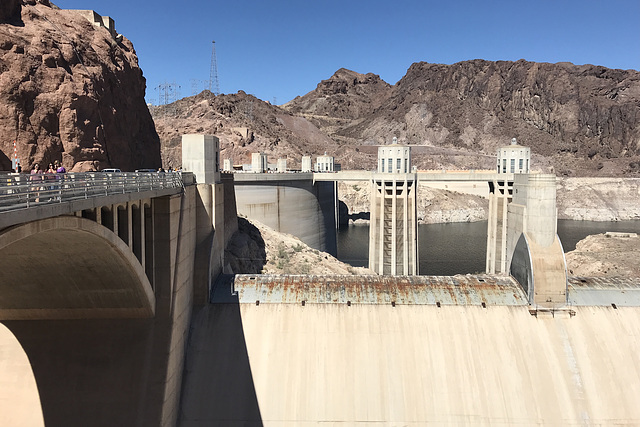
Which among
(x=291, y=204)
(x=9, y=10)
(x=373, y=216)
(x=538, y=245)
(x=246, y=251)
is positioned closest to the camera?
(x=538, y=245)

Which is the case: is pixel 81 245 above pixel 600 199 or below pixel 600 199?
above

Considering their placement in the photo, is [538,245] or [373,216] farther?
[373,216]

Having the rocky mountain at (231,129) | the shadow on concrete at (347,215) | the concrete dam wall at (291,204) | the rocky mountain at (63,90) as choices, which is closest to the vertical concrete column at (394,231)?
the concrete dam wall at (291,204)

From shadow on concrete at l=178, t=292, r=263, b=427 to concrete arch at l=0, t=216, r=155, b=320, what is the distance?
3915 mm

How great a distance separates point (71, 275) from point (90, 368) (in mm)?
3990

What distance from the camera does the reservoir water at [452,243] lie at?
54.2m

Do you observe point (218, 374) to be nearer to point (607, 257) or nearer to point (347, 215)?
point (607, 257)

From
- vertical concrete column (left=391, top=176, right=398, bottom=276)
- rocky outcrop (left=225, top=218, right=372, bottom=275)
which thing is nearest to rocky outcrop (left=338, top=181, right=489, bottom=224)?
vertical concrete column (left=391, top=176, right=398, bottom=276)

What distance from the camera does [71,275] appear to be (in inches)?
584

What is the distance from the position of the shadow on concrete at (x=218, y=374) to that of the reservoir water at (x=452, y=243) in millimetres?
32977

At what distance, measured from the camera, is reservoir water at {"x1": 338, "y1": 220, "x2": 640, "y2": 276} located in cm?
5416

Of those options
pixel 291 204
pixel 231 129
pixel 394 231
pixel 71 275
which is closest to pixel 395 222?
pixel 394 231

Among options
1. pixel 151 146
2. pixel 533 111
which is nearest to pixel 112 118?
pixel 151 146

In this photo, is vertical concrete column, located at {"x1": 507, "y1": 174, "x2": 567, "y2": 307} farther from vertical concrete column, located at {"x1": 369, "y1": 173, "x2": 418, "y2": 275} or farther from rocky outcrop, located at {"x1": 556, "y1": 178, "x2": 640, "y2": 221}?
rocky outcrop, located at {"x1": 556, "y1": 178, "x2": 640, "y2": 221}
